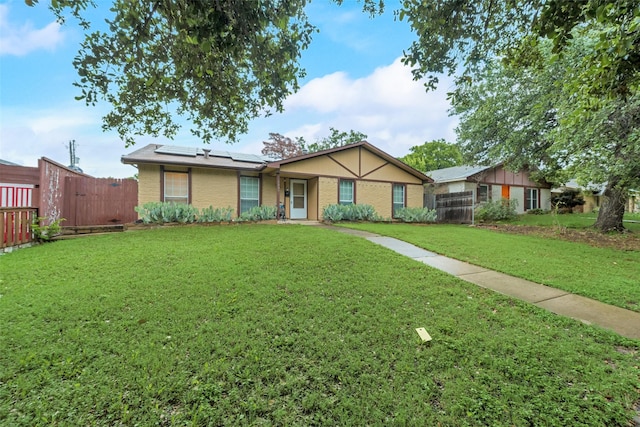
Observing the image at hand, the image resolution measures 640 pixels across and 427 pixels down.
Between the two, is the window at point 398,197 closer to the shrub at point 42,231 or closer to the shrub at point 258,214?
the shrub at point 258,214

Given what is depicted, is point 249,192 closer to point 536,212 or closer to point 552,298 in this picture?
point 552,298

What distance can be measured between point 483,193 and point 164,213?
70.2 ft

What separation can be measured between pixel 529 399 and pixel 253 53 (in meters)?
4.40

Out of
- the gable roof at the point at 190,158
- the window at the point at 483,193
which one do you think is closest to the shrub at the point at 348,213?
the gable roof at the point at 190,158

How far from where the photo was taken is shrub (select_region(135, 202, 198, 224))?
10289 mm

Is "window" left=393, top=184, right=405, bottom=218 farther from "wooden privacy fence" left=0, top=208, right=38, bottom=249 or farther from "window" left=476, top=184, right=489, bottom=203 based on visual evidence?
"wooden privacy fence" left=0, top=208, right=38, bottom=249

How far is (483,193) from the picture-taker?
20.7m

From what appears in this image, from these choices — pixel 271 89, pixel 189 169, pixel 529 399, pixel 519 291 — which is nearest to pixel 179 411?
pixel 529 399

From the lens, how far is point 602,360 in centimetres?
244

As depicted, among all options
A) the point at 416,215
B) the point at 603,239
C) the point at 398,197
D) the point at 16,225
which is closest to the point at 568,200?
the point at 416,215

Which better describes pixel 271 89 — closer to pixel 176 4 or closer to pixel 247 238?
pixel 176 4

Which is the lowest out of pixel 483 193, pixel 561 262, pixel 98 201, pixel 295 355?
pixel 295 355

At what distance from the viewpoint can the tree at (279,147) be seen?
3000 cm

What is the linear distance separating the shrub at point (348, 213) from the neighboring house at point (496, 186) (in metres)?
9.37
